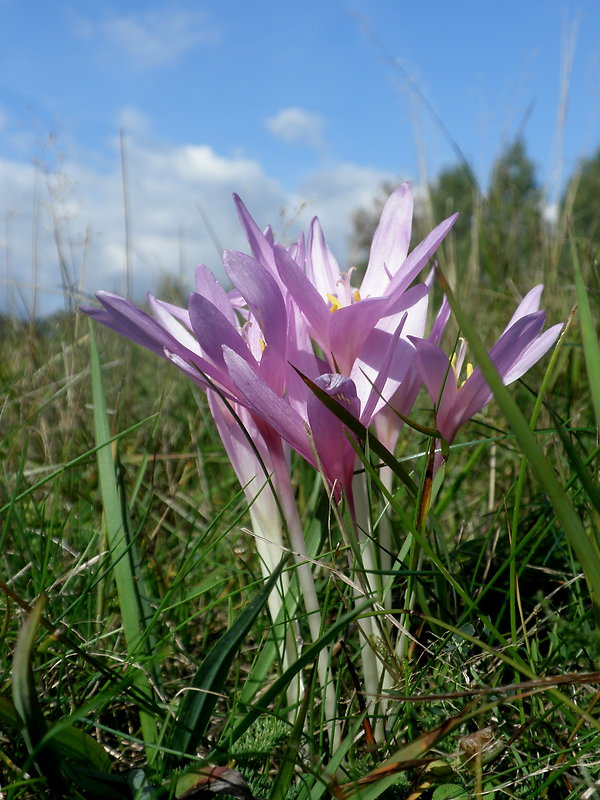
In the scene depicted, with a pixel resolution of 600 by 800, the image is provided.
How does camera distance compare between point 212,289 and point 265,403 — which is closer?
point 265,403

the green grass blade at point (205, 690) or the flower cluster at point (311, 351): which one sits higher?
the flower cluster at point (311, 351)

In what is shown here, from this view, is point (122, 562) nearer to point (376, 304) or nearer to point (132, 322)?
point (132, 322)

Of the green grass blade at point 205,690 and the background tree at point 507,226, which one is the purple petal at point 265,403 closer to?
the green grass blade at point 205,690

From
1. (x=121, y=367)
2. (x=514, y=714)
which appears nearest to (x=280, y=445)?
(x=514, y=714)

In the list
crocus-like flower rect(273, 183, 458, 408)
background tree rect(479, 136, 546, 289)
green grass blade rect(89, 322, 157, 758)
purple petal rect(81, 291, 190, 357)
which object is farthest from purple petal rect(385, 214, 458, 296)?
background tree rect(479, 136, 546, 289)

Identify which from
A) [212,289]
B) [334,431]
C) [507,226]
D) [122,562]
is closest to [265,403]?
[334,431]

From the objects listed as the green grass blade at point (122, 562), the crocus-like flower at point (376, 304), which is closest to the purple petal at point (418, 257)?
the crocus-like flower at point (376, 304)
